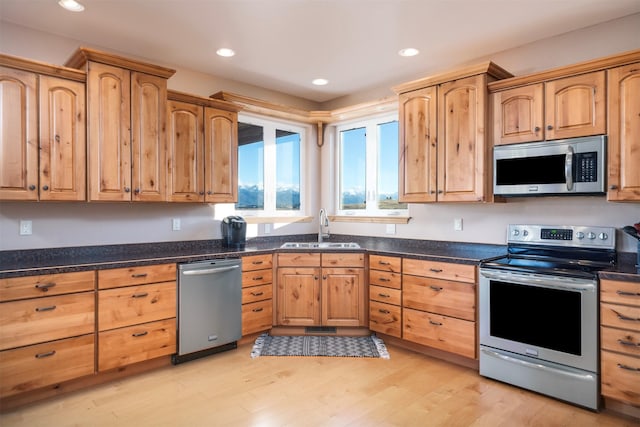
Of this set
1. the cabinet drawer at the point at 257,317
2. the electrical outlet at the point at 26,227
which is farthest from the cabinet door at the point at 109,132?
the cabinet drawer at the point at 257,317

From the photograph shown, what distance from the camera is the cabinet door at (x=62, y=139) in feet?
8.84

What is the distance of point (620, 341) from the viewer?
91.7 inches

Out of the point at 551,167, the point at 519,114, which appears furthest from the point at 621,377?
the point at 519,114

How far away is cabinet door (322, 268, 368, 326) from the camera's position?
3.71m

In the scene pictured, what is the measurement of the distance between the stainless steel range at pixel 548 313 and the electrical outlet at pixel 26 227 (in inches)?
132

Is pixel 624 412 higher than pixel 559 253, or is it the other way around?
pixel 559 253

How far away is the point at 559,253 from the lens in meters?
2.97

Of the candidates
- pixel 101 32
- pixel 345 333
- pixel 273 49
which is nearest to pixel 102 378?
pixel 345 333

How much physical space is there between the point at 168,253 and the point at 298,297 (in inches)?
49.9

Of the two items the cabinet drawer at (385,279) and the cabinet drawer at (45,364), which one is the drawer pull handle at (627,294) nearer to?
the cabinet drawer at (385,279)

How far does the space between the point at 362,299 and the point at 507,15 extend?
2587mm

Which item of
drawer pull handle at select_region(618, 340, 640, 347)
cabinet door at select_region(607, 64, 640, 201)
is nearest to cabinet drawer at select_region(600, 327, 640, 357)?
drawer pull handle at select_region(618, 340, 640, 347)

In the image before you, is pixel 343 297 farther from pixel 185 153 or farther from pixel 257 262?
pixel 185 153

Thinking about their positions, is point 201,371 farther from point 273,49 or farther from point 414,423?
point 273,49
